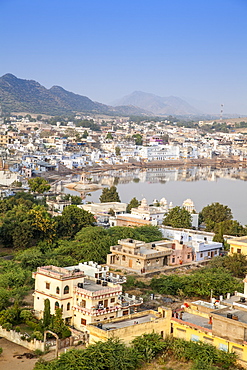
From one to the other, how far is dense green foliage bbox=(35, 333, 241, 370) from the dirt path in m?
0.22

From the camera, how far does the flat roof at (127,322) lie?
6965 millimetres

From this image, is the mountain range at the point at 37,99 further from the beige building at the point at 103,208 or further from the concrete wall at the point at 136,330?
the concrete wall at the point at 136,330

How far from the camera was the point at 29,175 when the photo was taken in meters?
27.7

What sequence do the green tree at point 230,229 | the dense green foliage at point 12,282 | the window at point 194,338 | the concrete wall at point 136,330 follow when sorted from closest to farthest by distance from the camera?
the concrete wall at point 136,330 → the window at point 194,338 → the dense green foliage at point 12,282 → the green tree at point 230,229

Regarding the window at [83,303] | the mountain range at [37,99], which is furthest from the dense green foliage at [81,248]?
the mountain range at [37,99]

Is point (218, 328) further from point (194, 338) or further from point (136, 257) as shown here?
point (136, 257)

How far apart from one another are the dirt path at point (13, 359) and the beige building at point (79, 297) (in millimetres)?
798

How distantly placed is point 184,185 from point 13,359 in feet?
74.5

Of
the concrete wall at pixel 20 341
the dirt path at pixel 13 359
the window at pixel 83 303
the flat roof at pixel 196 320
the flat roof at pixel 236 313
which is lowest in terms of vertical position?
the dirt path at pixel 13 359

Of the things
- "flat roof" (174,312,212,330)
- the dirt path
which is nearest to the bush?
the dirt path

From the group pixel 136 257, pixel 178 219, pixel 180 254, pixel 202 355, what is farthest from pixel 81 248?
pixel 202 355

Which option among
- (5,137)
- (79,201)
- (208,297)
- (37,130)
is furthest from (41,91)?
(208,297)

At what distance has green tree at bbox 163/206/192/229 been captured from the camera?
14531 millimetres

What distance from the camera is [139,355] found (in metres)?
6.45
